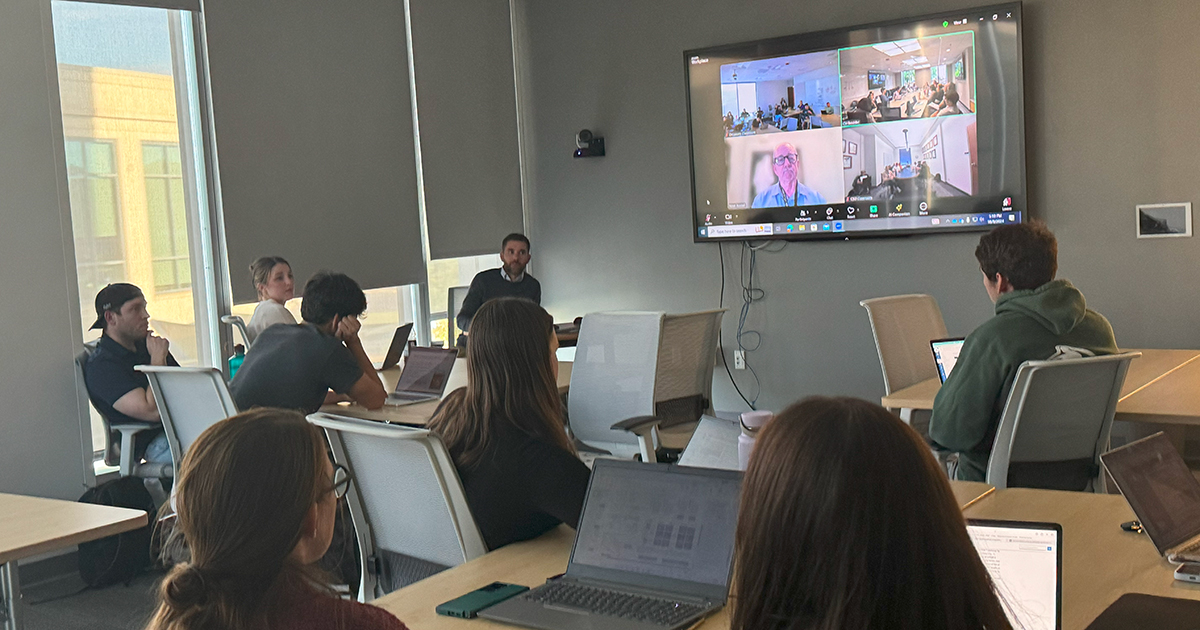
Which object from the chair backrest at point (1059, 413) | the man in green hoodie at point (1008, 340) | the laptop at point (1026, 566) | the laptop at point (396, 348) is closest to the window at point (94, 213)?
the laptop at point (396, 348)

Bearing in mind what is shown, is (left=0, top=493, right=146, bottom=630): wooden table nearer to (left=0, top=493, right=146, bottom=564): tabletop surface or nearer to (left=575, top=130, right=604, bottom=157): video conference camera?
(left=0, top=493, right=146, bottom=564): tabletop surface

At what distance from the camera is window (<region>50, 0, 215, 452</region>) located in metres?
4.77

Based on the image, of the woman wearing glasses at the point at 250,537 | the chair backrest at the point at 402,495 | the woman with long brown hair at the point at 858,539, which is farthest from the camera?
the chair backrest at the point at 402,495

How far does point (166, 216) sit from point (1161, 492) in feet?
15.1

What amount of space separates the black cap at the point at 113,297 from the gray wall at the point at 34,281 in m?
0.27

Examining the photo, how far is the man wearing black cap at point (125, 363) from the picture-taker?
14.0 feet

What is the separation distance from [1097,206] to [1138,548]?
3.73m

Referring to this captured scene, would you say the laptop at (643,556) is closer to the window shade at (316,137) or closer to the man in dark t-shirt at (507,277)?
the window shade at (316,137)

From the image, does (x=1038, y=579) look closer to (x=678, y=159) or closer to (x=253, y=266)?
(x=253, y=266)

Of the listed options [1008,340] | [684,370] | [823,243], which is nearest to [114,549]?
[684,370]

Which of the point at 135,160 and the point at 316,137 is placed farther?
the point at 316,137

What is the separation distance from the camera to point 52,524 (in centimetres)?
261

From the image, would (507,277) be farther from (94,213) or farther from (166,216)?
(94,213)

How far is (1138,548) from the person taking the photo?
196 cm
